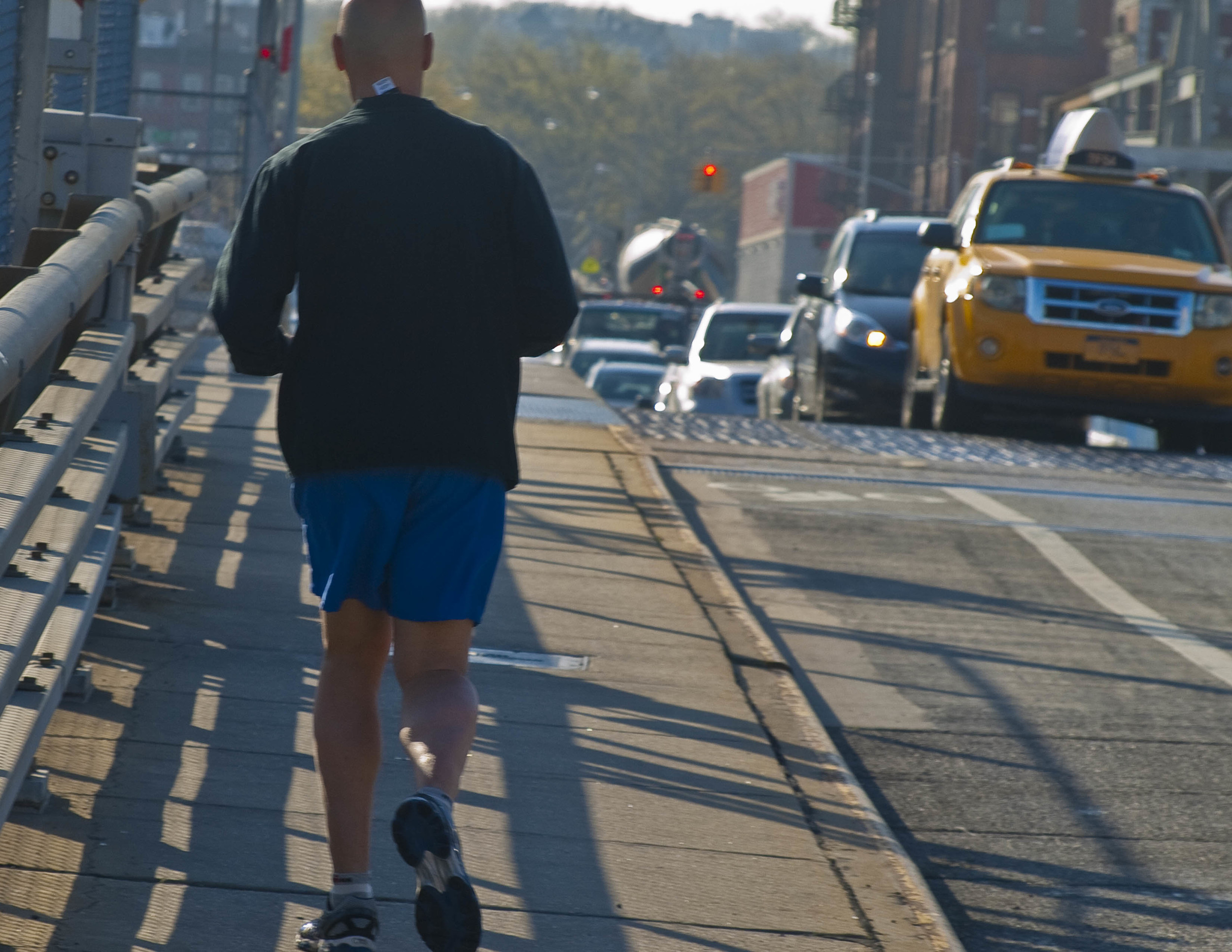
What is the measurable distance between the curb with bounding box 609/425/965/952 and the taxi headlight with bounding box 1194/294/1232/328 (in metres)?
4.71

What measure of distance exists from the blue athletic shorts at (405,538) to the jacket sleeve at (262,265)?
0.29 m

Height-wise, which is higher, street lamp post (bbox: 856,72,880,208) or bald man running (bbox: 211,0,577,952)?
street lamp post (bbox: 856,72,880,208)

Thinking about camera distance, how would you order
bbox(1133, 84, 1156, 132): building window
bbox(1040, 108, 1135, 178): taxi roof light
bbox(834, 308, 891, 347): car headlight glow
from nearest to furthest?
1. bbox(1040, 108, 1135, 178): taxi roof light
2. bbox(834, 308, 891, 347): car headlight glow
3. bbox(1133, 84, 1156, 132): building window

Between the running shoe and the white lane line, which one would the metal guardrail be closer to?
the running shoe

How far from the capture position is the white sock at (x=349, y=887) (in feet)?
11.6

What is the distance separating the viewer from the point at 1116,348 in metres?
13.4

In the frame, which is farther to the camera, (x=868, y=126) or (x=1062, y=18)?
(x=868, y=126)

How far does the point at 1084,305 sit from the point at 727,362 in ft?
29.8

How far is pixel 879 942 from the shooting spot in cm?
401

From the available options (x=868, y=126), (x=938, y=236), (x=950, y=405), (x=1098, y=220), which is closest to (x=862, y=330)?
(x=950, y=405)

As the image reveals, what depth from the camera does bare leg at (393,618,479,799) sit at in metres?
3.40

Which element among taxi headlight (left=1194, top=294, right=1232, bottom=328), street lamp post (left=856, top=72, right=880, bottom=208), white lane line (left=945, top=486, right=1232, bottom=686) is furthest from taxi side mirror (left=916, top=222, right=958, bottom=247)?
street lamp post (left=856, top=72, right=880, bottom=208)

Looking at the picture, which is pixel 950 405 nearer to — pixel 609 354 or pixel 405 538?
pixel 405 538

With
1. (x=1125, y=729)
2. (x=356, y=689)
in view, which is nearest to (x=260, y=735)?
(x=356, y=689)
